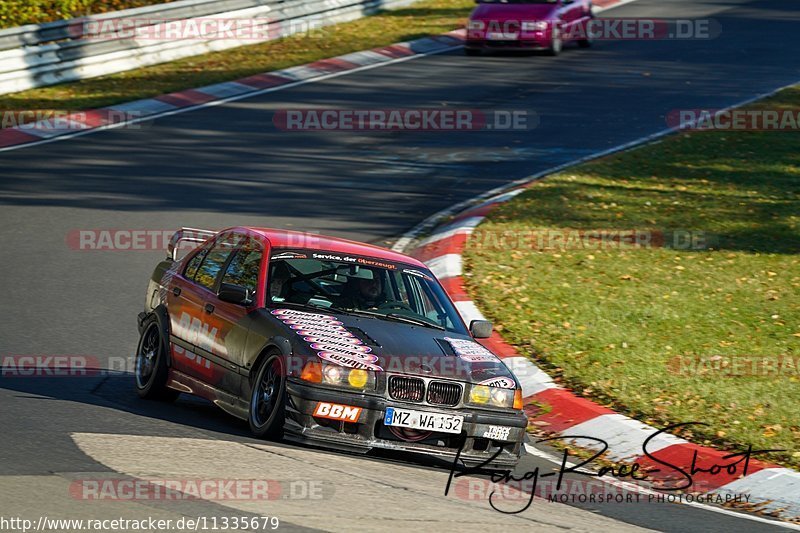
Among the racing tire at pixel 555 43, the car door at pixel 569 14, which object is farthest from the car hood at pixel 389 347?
the car door at pixel 569 14

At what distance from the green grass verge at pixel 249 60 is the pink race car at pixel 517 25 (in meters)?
2.26

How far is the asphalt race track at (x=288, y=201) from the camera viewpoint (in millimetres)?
7488

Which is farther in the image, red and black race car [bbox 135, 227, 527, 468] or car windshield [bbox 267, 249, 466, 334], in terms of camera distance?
car windshield [bbox 267, 249, 466, 334]

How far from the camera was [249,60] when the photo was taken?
86.8 ft

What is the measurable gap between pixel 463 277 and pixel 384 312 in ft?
14.1

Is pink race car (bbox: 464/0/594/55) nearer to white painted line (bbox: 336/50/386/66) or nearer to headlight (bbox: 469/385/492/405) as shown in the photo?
white painted line (bbox: 336/50/386/66)

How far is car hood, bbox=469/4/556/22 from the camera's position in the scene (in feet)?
89.0

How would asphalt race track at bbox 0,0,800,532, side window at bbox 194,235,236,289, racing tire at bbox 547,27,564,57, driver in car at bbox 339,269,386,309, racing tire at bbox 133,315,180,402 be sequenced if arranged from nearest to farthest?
1. asphalt race track at bbox 0,0,800,532
2. driver in car at bbox 339,269,386,309
3. racing tire at bbox 133,315,180,402
4. side window at bbox 194,235,236,289
5. racing tire at bbox 547,27,564,57

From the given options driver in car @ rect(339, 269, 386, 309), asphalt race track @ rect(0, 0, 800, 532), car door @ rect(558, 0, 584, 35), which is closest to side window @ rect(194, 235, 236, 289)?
asphalt race track @ rect(0, 0, 800, 532)

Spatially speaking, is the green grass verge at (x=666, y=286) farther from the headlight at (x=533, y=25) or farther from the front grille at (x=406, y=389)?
the headlight at (x=533, y=25)

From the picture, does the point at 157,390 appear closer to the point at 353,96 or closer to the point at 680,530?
the point at 680,530

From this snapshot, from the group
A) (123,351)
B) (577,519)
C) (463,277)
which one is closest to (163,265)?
(123,351)

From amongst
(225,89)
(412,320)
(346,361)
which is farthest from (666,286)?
(225,89)

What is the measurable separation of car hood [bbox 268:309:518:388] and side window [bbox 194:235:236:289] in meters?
1.16
